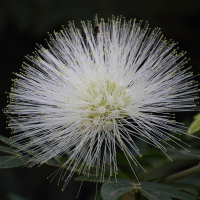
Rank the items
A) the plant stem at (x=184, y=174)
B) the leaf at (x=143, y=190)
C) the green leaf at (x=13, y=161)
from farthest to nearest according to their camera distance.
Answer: the plant stem at (x=184, y=174) → the green leaf at (x=13, y=161) → the leaf at (x=143, y=190)

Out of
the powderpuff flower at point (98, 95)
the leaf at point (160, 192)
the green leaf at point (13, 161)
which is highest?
the powderpuff flower at point (98, 95)

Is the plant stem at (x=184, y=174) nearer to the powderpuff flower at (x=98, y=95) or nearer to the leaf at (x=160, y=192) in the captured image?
the powderpuff flower at (x=98, y=95)

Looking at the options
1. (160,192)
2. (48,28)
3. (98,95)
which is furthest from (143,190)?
(48,28)

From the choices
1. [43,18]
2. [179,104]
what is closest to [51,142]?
[179,104]

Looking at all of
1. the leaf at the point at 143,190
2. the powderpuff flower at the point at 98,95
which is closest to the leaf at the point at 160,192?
the leaf at the point at 143,190

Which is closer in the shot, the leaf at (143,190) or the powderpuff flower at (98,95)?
the leaf at (143,190)
